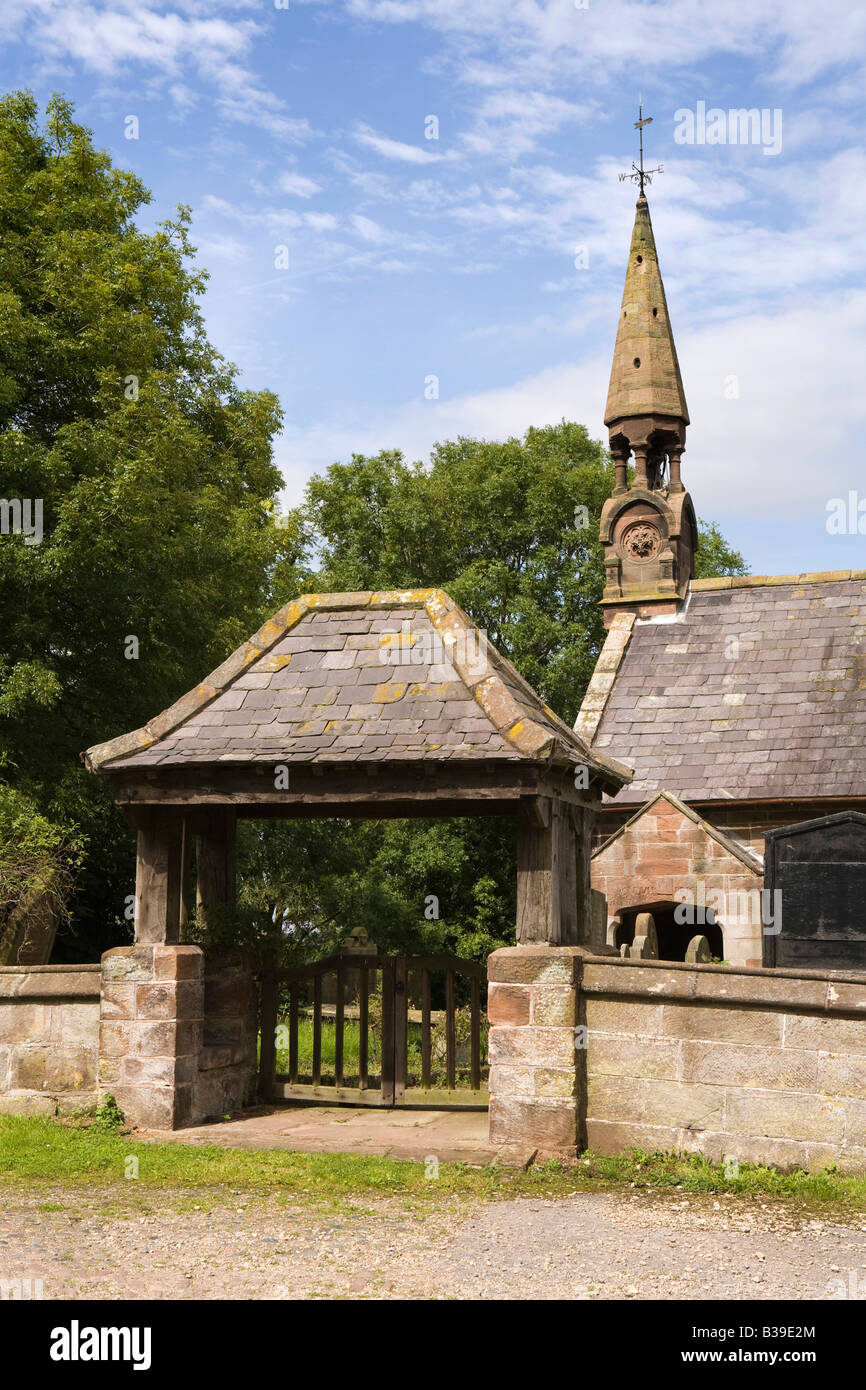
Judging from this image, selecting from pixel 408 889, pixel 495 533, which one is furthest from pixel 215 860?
pixel 495 533

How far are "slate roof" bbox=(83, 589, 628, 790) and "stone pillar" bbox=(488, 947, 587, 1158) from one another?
1.40 m

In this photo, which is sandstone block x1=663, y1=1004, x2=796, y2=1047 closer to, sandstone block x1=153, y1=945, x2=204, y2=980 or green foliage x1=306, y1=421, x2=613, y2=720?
sandstone block x1=153, y1=945, x2=204, y2=980

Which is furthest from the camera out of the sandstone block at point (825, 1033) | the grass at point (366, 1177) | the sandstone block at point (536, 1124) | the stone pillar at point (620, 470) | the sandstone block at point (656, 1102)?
the stone pillar at point (620, 470)

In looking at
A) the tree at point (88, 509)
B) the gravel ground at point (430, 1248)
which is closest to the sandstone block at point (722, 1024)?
the gravel ground at point (430, 1248)

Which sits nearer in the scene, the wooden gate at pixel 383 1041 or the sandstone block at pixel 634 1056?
the sandstone block at pixel 634 1056

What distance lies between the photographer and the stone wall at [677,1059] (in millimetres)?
7680

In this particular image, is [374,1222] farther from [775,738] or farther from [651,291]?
[651,291]

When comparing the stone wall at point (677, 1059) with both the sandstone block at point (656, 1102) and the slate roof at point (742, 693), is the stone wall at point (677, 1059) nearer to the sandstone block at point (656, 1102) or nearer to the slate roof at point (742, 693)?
the sandstone block at point (656, 1102)

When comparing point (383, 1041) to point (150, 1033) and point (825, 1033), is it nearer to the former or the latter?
point (150, 1033)

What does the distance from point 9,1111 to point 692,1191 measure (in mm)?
5155

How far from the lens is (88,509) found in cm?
1496

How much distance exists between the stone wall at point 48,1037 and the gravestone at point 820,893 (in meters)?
5.94

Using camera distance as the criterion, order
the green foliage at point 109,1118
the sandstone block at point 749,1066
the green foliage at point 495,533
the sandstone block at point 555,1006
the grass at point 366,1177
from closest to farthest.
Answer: the grass at point 366,1177 < the sandstone block at point 749,1066 < the sandstone block at point 555,1006 < the green foliage at point 109,1118 < the green foliage at point 495,533

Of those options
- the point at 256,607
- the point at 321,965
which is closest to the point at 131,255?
the point at 256,607
